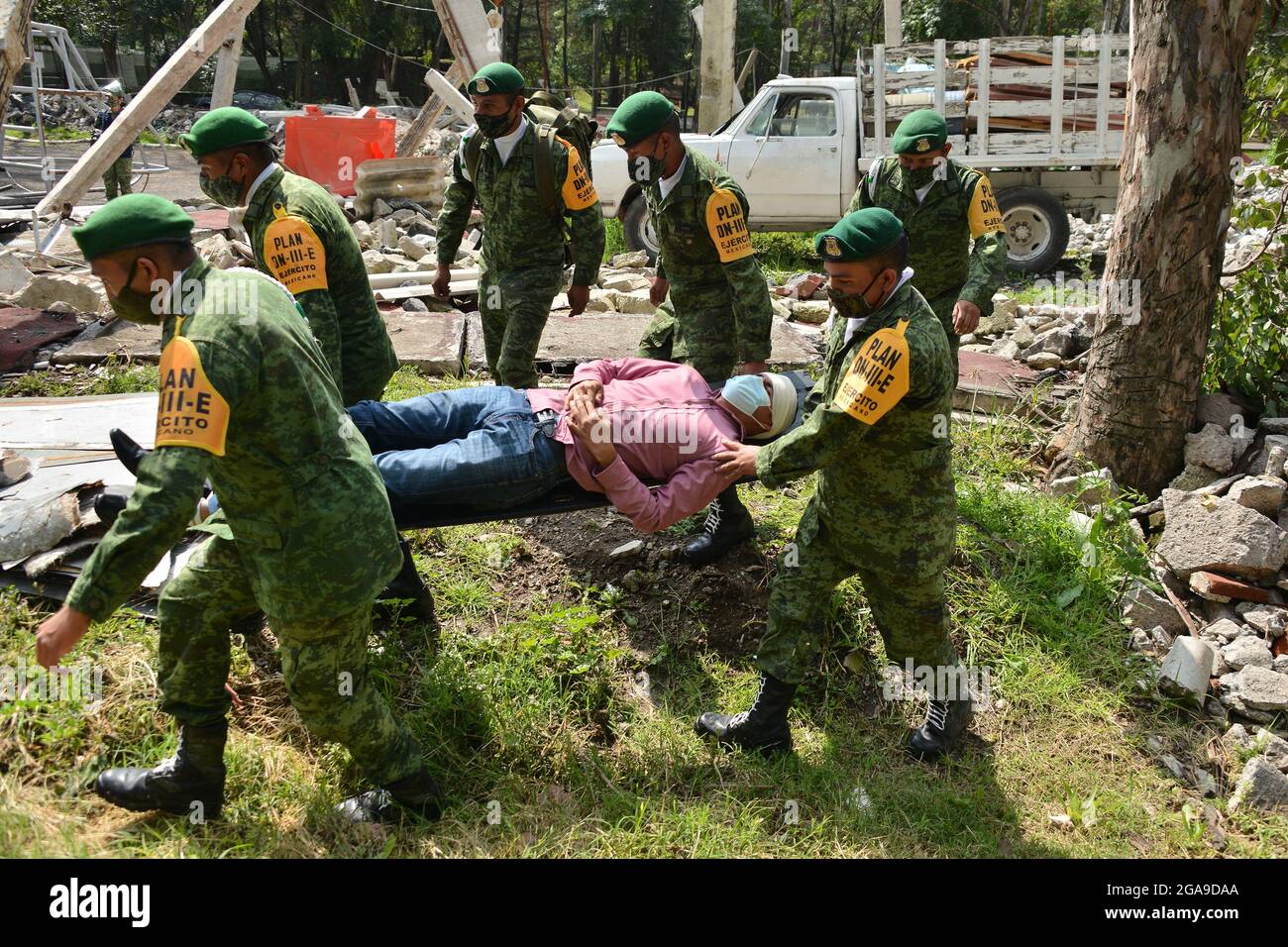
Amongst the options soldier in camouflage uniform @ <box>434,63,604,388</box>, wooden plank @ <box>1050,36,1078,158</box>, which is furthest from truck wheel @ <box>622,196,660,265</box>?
soldier in camouflage uniform @ <box>434,63,604,388</box>

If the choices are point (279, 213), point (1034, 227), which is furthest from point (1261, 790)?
point (1034, 227)

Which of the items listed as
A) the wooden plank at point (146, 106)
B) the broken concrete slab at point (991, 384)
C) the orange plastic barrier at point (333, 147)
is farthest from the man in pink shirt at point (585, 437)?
the orange plastic barrier at point (333, 147)

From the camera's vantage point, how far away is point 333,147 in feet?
41.0

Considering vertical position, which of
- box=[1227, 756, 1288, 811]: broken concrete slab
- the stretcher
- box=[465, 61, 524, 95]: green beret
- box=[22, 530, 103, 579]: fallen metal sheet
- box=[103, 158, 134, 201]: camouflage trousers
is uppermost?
box=[103, 158, 134, 201]: camouflage trousers

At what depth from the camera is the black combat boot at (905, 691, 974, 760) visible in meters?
3.31

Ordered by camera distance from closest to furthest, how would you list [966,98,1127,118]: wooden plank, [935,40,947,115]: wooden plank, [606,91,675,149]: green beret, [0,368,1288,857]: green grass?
[0,368,1288,857]: green grass → [606,91,675,149]: green beret → [935,40,947,115]: wooden plank → [966,98,1127,118]: wooden plank

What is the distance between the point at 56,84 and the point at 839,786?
1316 inches

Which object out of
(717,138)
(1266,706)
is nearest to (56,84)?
(717,138)

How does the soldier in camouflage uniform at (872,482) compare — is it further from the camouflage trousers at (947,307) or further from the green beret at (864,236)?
the camouflage trousers at (947,307)

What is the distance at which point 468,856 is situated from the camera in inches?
107

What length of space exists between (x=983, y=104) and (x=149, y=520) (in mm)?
9000

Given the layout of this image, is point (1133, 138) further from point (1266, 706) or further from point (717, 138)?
point (717, 138)

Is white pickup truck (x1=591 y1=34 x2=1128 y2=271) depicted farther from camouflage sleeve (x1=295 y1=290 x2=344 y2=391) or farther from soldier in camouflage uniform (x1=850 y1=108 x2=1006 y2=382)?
camouflage sleeve (x1=295 y1=290 x2=344 y2=391)

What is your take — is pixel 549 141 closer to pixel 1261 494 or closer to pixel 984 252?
pixel 984 252
